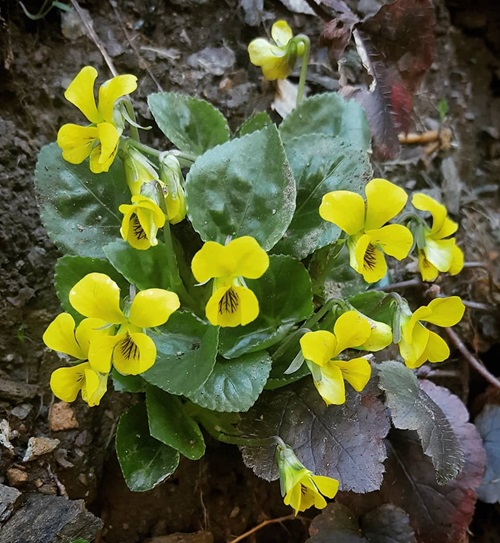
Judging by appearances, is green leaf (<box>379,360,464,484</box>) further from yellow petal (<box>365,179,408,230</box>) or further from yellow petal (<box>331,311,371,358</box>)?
yellow petal (<box>365,179,408,230</box>)

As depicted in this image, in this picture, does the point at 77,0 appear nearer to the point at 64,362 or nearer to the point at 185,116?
the point at 185,116

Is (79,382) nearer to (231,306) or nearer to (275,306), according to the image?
(231,306)

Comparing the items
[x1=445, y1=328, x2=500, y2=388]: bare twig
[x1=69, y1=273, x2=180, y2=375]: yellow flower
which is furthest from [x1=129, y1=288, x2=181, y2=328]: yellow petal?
[x1=445, y1=328, x2=500, y2=388]: bare twig

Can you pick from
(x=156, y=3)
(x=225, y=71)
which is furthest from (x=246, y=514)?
(x=156, y=3)

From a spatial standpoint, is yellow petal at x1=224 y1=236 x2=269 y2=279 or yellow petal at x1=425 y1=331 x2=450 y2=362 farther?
yellow petal at x1=425 y1=331 x2=450 y2=362

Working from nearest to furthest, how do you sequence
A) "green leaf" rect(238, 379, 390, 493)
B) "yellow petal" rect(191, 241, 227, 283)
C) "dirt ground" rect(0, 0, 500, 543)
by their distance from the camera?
"yellow petal" rect(191, 241, 227, 283) → "green leaf" rect(238, 379, 390, 493) → "dirt ground" rect(0, 0, 500, 543)

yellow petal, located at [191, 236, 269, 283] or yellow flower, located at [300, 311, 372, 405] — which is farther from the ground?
yellow petal, located at [191, 236, 269, 283]

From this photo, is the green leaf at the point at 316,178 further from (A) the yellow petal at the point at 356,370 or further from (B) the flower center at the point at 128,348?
(B) the flower center at the point at 128,348
